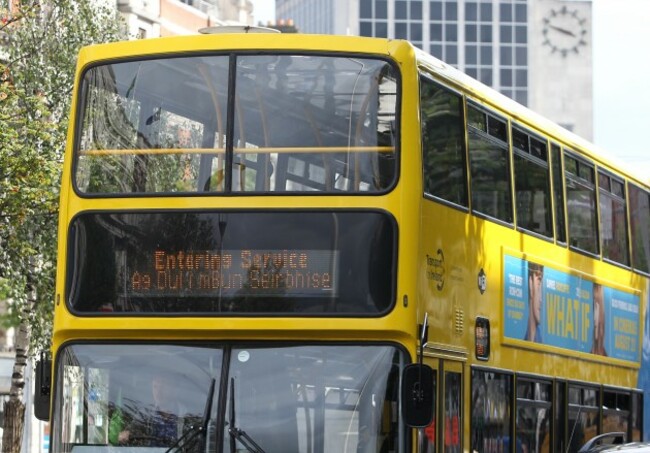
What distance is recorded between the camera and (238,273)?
1212 centimetres

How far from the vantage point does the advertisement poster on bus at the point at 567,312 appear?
47.8 ft

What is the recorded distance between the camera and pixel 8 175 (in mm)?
23656

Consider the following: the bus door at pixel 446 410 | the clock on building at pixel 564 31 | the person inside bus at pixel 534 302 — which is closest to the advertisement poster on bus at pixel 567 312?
the person inside bus at pixel 534 302

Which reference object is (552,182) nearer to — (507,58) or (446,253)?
(446,253)

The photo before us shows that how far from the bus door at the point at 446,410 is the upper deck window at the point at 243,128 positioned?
62.0 inches

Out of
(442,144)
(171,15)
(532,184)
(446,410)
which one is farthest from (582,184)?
(171,15)

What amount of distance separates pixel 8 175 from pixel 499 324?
36.8 feet

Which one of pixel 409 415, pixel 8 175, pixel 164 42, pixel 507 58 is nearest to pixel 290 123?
pixel 164 42

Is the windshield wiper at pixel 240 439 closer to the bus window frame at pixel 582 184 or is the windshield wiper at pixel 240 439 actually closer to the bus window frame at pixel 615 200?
the bus window frame at pixel 582 184

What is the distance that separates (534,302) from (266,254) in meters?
3.73

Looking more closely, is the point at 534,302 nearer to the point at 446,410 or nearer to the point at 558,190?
the point at 558,190

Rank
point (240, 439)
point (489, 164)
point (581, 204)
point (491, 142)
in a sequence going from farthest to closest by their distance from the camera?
point (581, 204) < point (491, 142) < point (489, 164) < point (240, 439)

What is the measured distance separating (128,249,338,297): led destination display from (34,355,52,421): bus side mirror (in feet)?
3.27

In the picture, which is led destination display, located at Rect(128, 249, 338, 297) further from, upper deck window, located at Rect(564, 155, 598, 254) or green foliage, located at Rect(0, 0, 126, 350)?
green foliage, located at Rect(0, 0, 126, 350)
